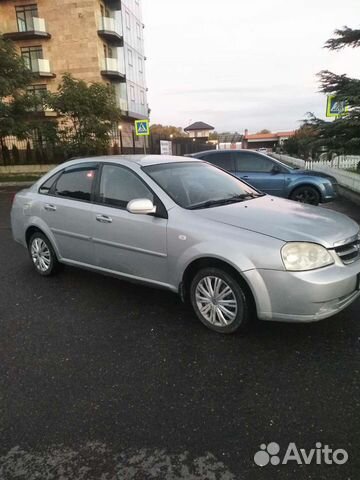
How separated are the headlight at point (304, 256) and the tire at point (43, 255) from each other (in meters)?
3.21

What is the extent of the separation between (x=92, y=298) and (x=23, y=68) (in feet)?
65.2

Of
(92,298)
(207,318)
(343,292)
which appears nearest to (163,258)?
(207,318)

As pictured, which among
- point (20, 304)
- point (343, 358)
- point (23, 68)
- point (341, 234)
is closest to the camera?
point (343, 358)

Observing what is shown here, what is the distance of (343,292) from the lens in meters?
3.05

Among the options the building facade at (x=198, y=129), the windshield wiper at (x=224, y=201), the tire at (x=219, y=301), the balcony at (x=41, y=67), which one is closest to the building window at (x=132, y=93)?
the balcony at (x=41, y=67)

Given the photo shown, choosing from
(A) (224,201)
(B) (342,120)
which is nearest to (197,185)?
(A) (224,201)

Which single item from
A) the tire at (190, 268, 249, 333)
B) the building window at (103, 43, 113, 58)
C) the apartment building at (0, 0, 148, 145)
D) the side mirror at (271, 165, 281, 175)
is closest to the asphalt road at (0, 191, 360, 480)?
the tire at (190, 268, 249, 333)

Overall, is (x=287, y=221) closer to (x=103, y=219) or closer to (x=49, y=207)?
(x=103, y=219)

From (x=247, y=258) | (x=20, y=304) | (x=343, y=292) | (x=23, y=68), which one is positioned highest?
(x=23, y=68)

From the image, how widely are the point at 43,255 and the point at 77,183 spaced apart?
1183 millimetres

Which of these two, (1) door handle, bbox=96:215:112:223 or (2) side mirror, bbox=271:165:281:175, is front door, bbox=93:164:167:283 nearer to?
(1) door handle, bbox=96:215:112:223

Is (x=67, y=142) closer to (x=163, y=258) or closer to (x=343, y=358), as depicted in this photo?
(x=163, y=258)

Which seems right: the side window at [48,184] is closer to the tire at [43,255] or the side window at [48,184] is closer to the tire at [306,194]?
the tire at [43,255]

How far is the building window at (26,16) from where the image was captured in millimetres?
29641
